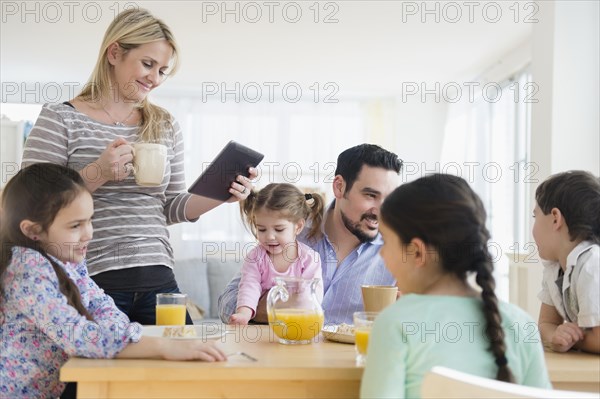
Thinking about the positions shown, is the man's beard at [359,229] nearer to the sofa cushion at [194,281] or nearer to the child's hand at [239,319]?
the child's hand at [239,319]

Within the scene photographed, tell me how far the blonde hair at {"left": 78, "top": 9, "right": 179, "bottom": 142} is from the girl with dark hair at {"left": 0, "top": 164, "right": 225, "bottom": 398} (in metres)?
0.46

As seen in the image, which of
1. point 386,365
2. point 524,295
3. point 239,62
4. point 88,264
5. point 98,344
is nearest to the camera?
point 386,365

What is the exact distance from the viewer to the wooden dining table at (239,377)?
4.44 ft

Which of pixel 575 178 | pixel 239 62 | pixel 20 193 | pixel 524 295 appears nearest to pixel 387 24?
pixel 239 62

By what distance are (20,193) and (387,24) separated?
4130 millimetres

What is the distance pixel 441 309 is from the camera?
1.38 meters

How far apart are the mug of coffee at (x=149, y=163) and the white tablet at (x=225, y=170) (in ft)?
0.36

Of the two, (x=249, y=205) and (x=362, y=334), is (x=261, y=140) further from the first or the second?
(x=362, y=334)

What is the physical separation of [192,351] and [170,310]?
378mm

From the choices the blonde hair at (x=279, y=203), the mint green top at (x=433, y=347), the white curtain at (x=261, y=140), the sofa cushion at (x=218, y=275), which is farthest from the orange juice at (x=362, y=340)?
the white curtain at (x=261, y=140)

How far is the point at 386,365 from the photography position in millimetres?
1322

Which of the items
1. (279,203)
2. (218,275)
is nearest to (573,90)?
(279,203)

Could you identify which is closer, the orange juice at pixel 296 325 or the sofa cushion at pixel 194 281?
the orange juice at pixel 296 325

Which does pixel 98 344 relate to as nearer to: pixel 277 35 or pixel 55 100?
pixel 277 35
